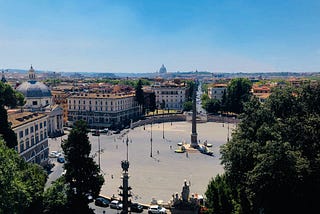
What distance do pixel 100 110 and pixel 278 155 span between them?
235ft

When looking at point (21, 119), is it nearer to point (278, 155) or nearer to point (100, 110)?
point (278, 155)

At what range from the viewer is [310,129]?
88.8 feet

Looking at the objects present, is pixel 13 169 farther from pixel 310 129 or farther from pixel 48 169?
pixel 48 169

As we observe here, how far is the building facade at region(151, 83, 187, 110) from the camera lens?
4788 inches

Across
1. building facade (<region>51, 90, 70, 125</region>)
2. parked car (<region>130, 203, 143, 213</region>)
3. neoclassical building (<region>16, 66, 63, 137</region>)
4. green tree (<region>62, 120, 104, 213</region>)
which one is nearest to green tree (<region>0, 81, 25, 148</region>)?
neoclassical building (<region>16, 66, 63, 137</region>)

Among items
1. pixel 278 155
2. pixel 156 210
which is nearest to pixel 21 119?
pixel 156 210

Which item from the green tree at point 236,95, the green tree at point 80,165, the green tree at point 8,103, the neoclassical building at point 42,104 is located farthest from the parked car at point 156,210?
the green tree at point 236,95

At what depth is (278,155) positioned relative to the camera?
2466 cm

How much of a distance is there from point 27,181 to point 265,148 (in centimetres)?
1741

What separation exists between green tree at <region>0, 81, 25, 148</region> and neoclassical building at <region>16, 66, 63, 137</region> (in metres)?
8.69

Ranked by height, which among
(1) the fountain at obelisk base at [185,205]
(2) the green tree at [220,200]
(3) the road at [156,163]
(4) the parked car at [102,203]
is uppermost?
(2) the green tree at [220,200]

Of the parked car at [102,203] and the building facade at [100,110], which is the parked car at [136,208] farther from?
the building facade at [100,110]

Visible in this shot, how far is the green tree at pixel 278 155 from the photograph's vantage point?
2483 cm

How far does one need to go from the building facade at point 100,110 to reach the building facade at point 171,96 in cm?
2613
